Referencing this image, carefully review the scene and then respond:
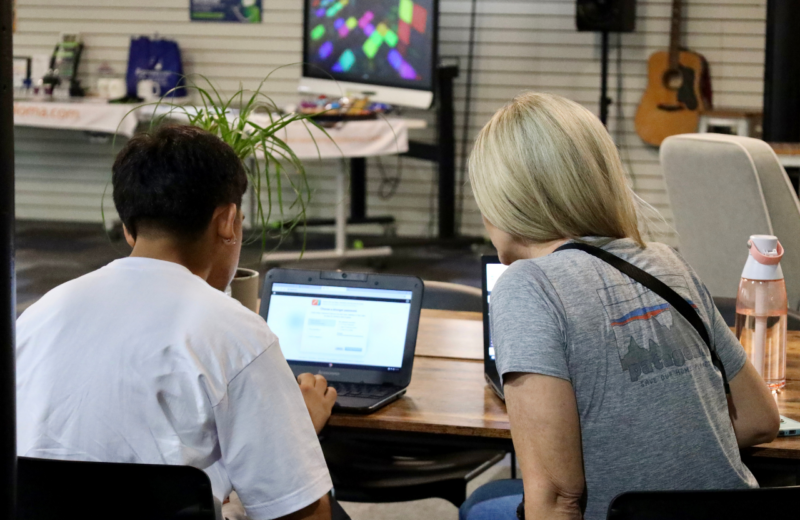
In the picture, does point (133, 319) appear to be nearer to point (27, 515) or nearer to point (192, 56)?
point (27, 515)

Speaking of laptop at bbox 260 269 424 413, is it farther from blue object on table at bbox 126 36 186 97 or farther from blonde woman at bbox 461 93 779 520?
blue object on table at bbox 126 36 186 97

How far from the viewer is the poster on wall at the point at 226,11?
22.8 feet

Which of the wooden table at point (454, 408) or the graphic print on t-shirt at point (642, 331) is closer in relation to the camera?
the graphic print on t-shirt at point (642, 331)

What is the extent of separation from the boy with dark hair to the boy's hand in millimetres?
315

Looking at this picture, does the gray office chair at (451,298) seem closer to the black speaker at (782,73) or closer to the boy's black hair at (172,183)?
the boy's black hair at (172,183)

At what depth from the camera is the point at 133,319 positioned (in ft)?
3.88

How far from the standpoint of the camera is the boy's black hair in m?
1.30

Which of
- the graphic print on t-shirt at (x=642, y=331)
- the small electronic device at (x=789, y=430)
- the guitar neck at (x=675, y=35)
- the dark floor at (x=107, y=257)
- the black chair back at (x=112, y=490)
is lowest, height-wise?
the dark floor at (x=107, y=257)

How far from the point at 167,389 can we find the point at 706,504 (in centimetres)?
69

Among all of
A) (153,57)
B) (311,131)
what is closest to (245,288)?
(311,131)

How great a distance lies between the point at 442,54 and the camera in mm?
6785

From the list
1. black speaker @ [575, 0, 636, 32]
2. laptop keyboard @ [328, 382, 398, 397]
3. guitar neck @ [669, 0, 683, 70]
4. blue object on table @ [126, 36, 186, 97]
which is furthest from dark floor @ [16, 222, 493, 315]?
laptop keyboard @ [328, 382, 398, 397]

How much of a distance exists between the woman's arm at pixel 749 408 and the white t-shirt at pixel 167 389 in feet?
2.16

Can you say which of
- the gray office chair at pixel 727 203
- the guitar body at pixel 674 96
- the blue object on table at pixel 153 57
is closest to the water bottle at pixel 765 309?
the gray office chair at pixel 727 203
